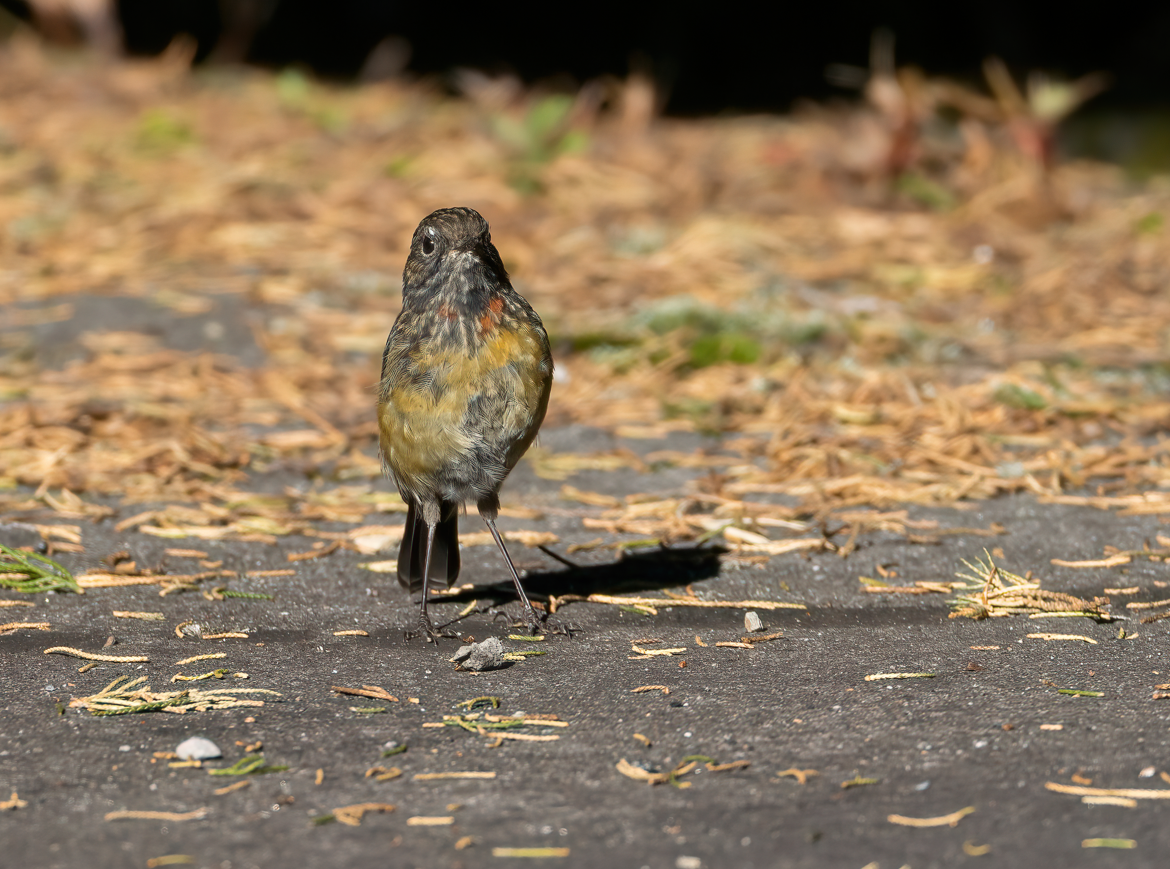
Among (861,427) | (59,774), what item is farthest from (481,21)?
(59,774)

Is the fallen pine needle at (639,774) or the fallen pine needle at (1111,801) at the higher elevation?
the fallen pine needle at (1111,801)

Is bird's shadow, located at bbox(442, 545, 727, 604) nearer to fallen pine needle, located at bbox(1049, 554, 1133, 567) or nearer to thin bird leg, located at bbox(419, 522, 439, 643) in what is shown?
thin bird leg, located at bbox(419, 522, 439, 643)

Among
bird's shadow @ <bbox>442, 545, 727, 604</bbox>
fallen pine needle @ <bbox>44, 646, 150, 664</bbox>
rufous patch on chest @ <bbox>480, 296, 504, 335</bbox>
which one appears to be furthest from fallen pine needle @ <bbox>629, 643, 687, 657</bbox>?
fallen pine needle @ <bbox>44, 646, 150, 664</bbox>

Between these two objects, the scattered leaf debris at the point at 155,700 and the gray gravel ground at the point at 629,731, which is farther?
the scattered leaf debris at the point at 155,700

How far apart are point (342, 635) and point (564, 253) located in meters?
4.16

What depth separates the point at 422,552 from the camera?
12.5ft

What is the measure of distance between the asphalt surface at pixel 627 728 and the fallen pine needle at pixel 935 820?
3 centimetres

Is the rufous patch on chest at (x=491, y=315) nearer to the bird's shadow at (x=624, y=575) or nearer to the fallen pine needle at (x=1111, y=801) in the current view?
the bird's shadow at (x=624, y=575)

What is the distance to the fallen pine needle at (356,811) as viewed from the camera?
7.81 ft

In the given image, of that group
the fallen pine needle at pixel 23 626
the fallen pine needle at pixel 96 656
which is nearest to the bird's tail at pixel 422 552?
the fallen pine needle at pixel 96 656

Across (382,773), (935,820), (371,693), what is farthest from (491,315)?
(935,820)

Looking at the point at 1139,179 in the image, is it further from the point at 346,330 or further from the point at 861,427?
the point at 346,330

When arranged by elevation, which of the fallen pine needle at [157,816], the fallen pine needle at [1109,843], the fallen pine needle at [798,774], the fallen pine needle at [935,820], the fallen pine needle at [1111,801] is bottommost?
the fallen pine needle at [157,816]

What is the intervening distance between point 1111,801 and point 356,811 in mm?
1402
